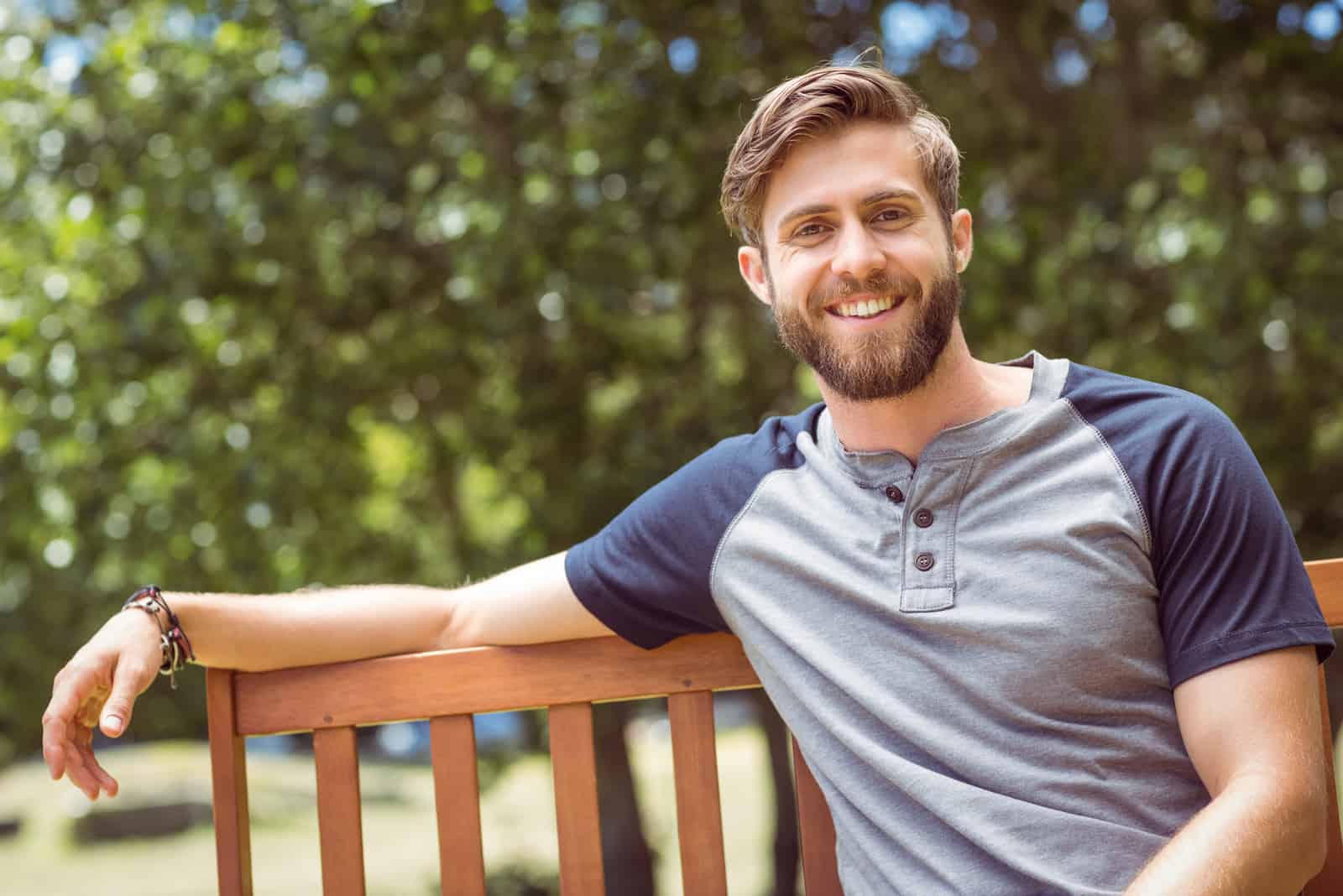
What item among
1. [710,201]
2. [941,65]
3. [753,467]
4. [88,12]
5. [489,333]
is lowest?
[753,467]

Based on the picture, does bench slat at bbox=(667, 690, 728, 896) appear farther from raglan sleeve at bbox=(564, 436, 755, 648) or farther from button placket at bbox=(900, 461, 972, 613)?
button placket at bbox=(900, 461, 972, 613)

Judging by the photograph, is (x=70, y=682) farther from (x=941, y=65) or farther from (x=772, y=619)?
(x=941, y=65)

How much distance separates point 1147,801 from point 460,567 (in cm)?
428

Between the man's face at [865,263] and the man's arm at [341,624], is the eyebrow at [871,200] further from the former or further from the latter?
the man's arm at [341,624]

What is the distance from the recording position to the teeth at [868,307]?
88.7 inches

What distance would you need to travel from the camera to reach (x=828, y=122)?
89.4 inches

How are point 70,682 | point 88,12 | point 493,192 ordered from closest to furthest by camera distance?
point 70,682, point 493,192, point 88,12

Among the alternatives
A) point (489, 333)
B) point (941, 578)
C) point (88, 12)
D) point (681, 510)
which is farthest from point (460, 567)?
point (941, 578)

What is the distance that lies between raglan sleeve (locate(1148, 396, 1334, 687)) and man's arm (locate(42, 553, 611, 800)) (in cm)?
99

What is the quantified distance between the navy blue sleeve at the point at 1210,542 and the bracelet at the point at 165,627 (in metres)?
1.58

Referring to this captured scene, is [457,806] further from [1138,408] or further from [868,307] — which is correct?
[1138,408]

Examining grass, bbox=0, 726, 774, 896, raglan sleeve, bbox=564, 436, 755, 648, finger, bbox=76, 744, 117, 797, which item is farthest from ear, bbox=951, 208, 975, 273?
grass, bbox=0, 726, 774, 896

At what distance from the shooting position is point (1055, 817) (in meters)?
1.97

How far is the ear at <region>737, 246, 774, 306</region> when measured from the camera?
2.47 meters
